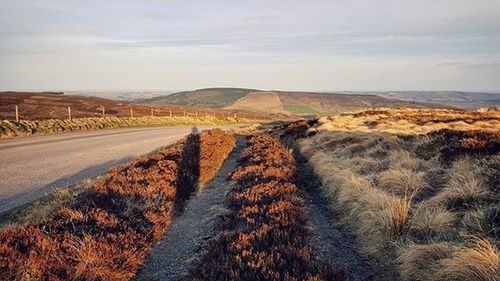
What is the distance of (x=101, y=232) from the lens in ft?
19.4

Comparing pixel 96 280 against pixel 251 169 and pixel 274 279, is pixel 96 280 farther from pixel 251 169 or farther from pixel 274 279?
pixel 251 169

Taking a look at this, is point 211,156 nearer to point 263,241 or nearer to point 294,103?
point 263,241

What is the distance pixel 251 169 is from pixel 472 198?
19.3ft

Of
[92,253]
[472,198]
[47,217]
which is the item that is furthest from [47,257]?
[472,198]

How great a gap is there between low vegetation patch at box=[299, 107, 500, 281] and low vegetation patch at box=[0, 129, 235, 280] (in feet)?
11.3

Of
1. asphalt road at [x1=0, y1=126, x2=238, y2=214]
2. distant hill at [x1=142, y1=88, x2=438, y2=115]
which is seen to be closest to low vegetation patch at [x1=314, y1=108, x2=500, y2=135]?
asphalt road at [x1=0, y1=126, x2=238, y2=214]

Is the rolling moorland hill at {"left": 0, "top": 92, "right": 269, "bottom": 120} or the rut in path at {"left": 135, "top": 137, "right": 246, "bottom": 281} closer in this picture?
the rut in path at {"left": 135, "top": 137, "right": 246, "bottom": 281}

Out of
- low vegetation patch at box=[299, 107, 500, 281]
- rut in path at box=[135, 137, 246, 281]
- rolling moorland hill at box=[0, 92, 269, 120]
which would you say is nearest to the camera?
low vegetation patch at box=[299, 107, 500, 281]

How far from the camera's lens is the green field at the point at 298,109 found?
145 metres

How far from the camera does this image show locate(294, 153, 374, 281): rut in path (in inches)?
230

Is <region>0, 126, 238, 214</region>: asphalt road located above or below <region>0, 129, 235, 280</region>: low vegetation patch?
below

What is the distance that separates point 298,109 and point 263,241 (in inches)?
5733

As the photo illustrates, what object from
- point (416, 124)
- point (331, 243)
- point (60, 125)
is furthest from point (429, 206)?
point (60, 125)

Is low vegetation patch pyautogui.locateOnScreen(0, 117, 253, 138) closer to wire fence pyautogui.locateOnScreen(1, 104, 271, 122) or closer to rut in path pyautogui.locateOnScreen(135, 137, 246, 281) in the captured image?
wire fence pyautogui.locateOnScreen(1, 104, 271, 122)
